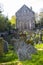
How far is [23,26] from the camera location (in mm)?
74375

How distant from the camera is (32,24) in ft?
245

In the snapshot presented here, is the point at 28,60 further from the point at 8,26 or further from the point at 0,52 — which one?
the point at 8,26

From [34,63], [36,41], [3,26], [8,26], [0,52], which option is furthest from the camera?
[8,26]

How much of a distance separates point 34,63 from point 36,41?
21.5 meters

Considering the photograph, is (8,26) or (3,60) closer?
(3,60)

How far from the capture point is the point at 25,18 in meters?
76.2

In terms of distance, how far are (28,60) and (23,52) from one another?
1.03 meters

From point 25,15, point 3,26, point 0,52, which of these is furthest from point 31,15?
point 0,52

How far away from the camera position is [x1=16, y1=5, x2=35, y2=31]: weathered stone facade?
74.7 m

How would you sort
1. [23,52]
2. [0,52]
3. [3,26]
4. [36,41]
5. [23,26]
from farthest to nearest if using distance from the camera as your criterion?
[23,26]
[3,26]
[36,41]
[0,52]
[23,52]

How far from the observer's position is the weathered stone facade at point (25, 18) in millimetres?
74688

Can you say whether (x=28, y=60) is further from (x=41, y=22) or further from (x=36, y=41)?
(x=41, y=22)

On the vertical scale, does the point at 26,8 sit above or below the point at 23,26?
above

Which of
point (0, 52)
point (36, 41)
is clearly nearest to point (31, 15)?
point (36, 41)
